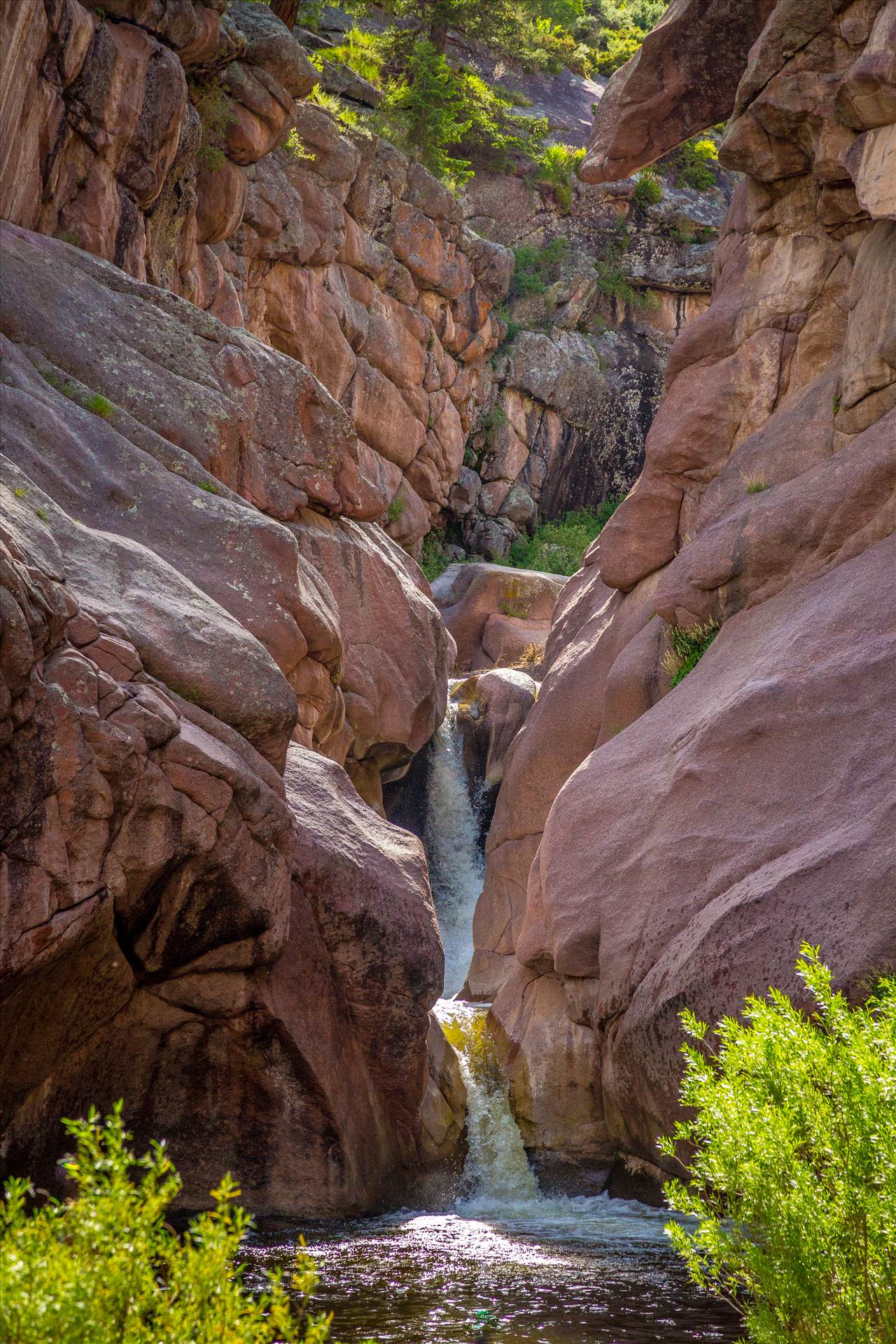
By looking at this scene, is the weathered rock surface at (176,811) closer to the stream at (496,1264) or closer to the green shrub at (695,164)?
the stream at (496,1264)

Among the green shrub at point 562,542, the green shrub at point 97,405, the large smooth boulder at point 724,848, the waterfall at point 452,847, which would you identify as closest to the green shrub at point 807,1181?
the large smooth boulder at point 724,848

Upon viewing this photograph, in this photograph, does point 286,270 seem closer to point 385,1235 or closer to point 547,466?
point 547,466

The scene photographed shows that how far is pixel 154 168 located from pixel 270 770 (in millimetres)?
10527

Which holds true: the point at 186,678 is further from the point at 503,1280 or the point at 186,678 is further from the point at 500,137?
the point at 500,137

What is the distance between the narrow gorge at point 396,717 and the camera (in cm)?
917

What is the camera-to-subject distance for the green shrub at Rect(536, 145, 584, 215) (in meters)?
41.0

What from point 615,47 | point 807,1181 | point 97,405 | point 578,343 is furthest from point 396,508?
point 615,47

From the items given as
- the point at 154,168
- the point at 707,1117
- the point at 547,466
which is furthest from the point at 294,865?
the point at 547,466

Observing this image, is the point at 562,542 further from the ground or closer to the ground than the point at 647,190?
closer to the ground

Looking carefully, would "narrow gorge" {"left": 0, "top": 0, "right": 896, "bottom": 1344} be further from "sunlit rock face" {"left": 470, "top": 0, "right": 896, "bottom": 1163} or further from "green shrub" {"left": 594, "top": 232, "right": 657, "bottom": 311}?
"green shrub" {"left": 594, "top": 232, "right": 657, "bottom": 311}

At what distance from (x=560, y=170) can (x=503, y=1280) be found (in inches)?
1564

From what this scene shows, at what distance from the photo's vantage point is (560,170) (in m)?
41.1

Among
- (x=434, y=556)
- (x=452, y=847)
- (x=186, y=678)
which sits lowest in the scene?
(x=186, y=678)

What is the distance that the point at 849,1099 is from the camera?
4.59 metres
